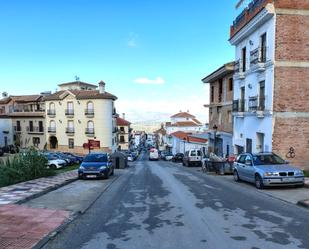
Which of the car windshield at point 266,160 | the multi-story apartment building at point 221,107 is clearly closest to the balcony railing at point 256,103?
the car windshield at point 266,160

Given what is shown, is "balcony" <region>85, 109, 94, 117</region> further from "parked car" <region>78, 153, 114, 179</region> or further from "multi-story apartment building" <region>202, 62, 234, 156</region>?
"parked car" <region>78, 153, 114, 179</region>

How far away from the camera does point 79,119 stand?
2530 inches

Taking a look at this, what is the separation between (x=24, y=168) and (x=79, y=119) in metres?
46.2

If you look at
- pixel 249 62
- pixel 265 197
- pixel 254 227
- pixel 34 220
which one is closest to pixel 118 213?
pixel 34 220

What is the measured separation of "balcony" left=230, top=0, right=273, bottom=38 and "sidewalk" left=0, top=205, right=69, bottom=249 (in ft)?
59.2

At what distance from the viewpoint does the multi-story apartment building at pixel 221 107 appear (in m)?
33.6

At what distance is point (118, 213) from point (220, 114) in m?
29.1

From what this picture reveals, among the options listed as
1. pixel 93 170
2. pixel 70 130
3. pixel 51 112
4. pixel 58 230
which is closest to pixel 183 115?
pixel 70 130

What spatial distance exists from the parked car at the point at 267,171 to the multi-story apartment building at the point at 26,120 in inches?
2211

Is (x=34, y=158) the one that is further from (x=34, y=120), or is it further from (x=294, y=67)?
(x=34, y=120)

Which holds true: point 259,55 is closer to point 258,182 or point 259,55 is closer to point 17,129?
point 258,182

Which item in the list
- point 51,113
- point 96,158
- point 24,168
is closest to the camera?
point 24,168

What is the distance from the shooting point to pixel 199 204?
36.8ft

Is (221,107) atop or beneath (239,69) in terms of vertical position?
beneath
